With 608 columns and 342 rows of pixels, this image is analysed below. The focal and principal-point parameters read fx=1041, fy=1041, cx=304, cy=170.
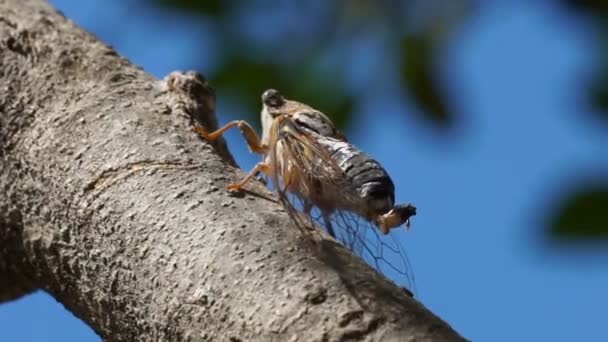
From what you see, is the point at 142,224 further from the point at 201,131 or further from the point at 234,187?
the point at 201,131

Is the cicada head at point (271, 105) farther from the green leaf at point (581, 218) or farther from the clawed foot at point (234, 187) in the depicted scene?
the green leaf at point (581, 218)

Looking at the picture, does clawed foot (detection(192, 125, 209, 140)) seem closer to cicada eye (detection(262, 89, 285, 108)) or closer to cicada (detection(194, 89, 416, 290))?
cicada (detection(194, 89, 416, 290))

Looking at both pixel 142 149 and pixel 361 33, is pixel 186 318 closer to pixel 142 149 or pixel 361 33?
pixel 142 149

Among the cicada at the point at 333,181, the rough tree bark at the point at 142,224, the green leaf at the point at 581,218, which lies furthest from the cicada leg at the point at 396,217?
the green leaf at the point at 581,218

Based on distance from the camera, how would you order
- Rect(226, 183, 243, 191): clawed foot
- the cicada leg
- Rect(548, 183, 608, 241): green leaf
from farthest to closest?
the cicada leg
Rect(226, 183, 243, 191): clawed foot
Rect(548, 183, 608, 241): green leaf

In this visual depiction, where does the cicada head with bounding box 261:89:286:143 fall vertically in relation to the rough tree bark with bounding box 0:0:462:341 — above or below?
above

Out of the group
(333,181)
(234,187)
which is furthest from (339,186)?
(234,187)

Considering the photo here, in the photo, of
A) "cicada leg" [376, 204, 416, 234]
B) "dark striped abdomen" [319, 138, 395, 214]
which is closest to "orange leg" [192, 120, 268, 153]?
"dark striped abdomen" [319, 138, 395, 214]
